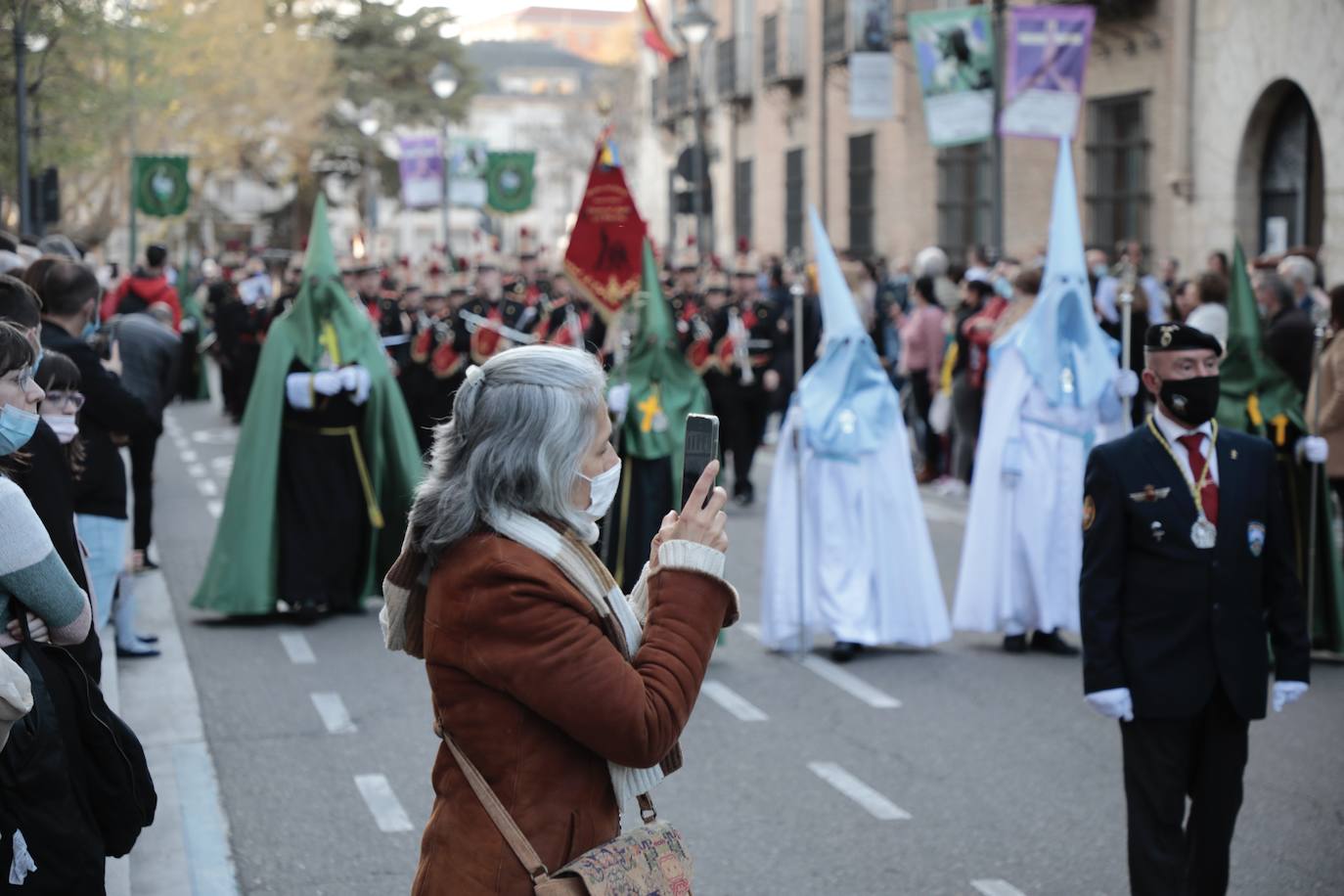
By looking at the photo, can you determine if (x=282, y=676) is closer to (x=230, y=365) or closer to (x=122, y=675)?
(x=122, y=675)

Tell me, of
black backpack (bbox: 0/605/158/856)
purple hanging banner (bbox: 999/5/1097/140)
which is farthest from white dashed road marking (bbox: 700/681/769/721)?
purple hanging banner (bbox: 999/5/1097/140)

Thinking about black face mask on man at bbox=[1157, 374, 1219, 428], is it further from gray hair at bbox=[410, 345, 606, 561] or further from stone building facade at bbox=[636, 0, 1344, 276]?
stone building facade at bbox=[636, 0, 1344, 276]

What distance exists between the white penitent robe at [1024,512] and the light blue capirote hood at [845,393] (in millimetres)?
607

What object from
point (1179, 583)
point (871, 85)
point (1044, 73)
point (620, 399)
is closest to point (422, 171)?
point (871, 85)

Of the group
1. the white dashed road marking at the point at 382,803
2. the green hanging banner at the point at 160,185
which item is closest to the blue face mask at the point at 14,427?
the white dashed road marking at the point at 382,803

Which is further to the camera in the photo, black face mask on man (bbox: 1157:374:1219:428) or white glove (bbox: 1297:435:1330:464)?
white glove (bbox: 1297:435:1330:464)

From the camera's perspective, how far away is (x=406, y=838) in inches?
249

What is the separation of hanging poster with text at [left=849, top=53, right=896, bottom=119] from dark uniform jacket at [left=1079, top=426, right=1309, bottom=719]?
18.6 meters

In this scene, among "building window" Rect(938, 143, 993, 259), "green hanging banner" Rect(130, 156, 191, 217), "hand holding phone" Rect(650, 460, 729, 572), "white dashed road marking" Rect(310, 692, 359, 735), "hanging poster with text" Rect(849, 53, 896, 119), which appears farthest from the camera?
"building window" Rect(938, 143, 993, 259)

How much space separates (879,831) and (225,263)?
923 inches

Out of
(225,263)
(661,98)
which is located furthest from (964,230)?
(661,98)

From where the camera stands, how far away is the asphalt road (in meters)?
5.97

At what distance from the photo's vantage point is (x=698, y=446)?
3.17m

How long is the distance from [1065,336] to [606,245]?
245 centimetres
